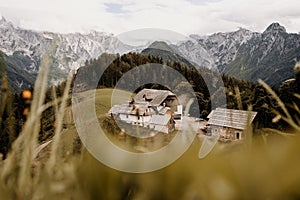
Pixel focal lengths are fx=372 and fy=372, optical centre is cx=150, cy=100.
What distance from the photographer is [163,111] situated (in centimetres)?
10675

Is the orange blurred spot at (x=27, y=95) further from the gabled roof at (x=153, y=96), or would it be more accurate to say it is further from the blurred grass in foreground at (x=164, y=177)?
the gabled roof at (x=153, y=96)

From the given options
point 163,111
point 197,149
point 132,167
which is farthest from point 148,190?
point 163,111

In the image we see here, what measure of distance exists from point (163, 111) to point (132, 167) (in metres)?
106

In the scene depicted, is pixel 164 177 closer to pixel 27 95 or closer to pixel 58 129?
pixel 58 129

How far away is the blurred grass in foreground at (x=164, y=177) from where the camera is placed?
0.65m

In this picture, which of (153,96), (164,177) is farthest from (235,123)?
(153,96)

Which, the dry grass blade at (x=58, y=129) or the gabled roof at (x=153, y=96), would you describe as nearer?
the dry grass blade at (x=58, y=129)

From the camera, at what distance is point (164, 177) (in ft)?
2.49

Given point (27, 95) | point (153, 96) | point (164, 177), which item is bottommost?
point (164, 177)

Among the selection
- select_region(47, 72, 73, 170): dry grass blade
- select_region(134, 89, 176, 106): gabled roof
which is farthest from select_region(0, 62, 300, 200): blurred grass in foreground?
select_region(134, 89, 176, 106): gabled roof

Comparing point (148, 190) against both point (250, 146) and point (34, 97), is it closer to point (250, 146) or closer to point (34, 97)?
point (250, 146)

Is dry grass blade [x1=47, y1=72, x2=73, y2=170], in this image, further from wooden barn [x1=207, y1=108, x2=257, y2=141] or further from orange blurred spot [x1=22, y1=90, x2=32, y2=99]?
wooden barn [x1=207, y1=108, x2=257, y2=141]

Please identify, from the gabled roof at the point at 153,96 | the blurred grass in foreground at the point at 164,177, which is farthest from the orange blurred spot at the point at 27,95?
the gabled roof at the point at 153,96

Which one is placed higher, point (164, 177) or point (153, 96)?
point (153, 96)
